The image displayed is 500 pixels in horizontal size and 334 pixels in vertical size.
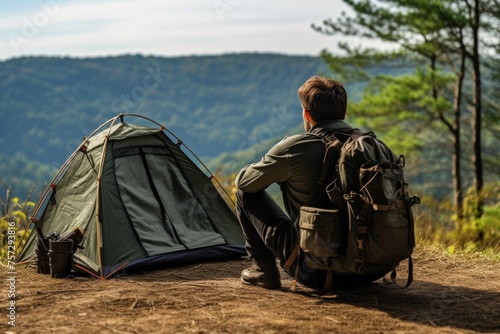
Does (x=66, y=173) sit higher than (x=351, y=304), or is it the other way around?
A: (x=66, y=173)

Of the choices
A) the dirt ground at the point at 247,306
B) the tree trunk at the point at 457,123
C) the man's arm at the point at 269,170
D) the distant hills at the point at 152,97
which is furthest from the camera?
the distant hills at the point at 152,97

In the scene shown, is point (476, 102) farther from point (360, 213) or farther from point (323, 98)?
point (360, 213)

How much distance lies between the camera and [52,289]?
4.84 m

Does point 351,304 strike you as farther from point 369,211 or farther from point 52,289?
point 52,289

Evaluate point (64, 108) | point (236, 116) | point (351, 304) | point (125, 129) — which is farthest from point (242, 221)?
point (236, 116)

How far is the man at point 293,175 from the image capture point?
3936 millimetres

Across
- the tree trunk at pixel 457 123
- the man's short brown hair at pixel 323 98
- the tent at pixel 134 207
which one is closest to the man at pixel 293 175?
the man's short brown hair at pixel 323 98

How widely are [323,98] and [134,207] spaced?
2.57 m

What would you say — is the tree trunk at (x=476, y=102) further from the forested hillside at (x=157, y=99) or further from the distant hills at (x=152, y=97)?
the distant hills at (x=152, y=97)

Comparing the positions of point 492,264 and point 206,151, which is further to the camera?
point 206,151

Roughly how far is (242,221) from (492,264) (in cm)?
246

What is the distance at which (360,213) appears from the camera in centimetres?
372

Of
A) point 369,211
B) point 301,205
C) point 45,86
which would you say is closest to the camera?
point 369,211

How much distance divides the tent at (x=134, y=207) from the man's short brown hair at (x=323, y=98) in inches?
92.7
